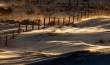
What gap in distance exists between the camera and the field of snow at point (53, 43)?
8.85 metres

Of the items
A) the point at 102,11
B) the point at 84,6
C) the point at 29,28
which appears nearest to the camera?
the point at 29,28

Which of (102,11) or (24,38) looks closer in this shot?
(24,38)

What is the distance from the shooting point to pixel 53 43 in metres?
10.7

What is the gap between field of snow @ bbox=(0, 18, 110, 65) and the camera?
8852 mm

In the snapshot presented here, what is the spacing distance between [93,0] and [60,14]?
8.10 metres

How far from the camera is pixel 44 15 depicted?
19703 millimetres

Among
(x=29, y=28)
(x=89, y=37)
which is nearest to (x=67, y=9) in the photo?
(x=29, y=28)

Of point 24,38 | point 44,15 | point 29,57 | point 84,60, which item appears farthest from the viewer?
point 44,15

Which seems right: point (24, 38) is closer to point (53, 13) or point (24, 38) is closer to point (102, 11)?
point (53, 13)

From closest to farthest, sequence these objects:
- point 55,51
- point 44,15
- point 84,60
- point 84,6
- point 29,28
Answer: point 84,60 < point 55,51 < point 29,28 < point 44,15 < point 84,6

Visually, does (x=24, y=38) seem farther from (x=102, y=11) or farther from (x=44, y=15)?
(x=102, y=11)

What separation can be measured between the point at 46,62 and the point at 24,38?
14.3ft

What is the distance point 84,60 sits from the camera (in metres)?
7.14

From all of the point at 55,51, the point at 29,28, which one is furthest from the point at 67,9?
the point at 55,51
